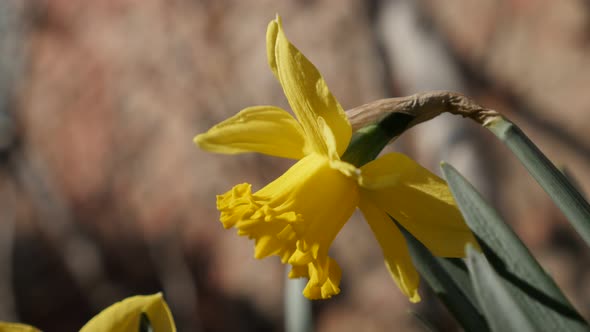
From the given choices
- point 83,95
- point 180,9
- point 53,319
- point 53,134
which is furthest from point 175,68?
point 53,319

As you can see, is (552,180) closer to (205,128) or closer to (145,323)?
(145,323)

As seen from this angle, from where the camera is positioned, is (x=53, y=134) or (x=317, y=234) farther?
(x=53, y=134)

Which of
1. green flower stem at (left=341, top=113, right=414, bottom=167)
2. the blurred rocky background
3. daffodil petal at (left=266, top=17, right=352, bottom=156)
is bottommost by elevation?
the blurred rocky background

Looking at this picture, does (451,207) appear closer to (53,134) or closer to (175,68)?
(175,68)

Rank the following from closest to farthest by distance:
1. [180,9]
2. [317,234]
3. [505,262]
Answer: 1. [505,262]
2. [317,234]
3. [180,9]

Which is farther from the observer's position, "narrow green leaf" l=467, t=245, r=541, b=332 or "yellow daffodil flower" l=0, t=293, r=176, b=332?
"yellow daffodil flower" l=0, t=293, r=176, b=332

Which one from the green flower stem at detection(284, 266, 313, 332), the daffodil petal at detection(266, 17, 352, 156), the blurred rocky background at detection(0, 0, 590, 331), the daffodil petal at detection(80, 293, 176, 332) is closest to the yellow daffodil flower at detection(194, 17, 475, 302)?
the daffodil petal at detection(266, 17, 352, 156)

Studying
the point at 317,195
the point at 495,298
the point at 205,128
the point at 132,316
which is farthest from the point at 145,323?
the point at 205,128

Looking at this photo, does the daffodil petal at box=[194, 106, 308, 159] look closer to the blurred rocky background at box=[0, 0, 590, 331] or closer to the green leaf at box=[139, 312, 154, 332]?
the green leaf at box=[139, 312, 154, 332]
